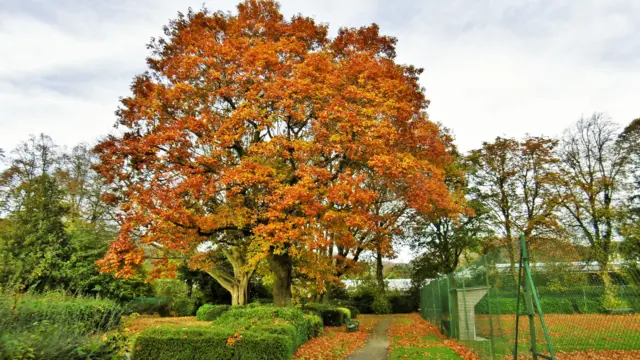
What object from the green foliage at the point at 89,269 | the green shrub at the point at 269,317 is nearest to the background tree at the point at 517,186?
the green shrub at the point at 269,317

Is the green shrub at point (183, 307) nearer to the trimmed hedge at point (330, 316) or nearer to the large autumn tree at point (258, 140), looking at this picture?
the trimmed hedge at point (330, 316)

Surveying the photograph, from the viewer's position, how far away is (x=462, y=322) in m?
12.2


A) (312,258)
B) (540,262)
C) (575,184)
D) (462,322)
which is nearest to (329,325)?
(312,258)

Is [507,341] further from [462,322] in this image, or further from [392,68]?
[392,68]

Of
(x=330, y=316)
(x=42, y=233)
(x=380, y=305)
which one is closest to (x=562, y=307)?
(x=330, y=316)

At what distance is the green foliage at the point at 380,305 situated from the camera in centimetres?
3408

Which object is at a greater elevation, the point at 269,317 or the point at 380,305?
the point at 269,317

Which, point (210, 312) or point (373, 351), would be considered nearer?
point (373, 351)

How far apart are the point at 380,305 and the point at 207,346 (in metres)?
27.6

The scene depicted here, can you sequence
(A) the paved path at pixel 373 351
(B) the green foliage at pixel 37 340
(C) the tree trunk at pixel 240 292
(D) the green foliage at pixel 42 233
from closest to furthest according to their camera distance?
(B) the green foliage at pixel 37 340
(A) the paved path at pixel 373 351
(D) the green foliage at pixel 42 233
(C) the tree trunk at pixel 240 292

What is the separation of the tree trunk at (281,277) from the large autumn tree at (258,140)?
0.17 feet

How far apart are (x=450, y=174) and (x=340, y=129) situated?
16.8 m

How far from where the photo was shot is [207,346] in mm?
8641

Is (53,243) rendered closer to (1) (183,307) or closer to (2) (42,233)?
(2) (42,233)
